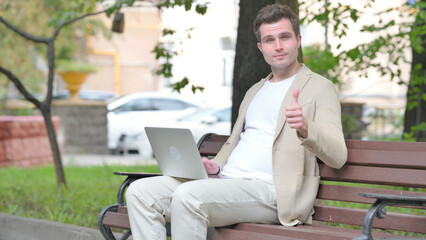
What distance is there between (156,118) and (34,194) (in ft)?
37.8

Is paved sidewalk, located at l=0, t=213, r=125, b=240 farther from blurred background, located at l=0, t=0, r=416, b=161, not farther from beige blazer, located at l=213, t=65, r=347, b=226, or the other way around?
blurred background, located at l=0, t=0, r=416, b=161

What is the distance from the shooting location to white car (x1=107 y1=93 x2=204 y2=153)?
18812 millimetres

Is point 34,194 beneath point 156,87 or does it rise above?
above

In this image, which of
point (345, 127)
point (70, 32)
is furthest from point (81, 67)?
point (345, 127)

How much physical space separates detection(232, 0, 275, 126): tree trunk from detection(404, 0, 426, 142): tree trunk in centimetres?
223

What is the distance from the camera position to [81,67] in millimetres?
21406

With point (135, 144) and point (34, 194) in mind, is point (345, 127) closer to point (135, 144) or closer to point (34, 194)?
point (34, 194)

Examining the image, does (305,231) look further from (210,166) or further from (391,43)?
(391,43)

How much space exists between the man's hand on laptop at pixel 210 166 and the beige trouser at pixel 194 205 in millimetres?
232

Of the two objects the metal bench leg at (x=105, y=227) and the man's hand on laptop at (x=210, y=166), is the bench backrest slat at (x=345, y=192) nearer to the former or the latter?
the man's hand on laptop at (x=210, y=166)

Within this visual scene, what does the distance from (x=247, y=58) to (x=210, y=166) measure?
6.03 ft

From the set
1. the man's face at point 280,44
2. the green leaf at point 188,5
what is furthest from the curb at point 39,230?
the green leaf at point 188,5

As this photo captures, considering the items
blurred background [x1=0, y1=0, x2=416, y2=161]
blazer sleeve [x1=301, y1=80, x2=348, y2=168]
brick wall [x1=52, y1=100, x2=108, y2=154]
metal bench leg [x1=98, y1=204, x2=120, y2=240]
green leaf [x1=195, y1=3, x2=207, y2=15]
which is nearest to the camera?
blazer sleeve [x1=301, y1=80, x2=348, y2=168]

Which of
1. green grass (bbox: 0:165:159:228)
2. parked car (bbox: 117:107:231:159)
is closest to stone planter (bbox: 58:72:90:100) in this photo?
parked car (bbox: 117:107:231:159)
